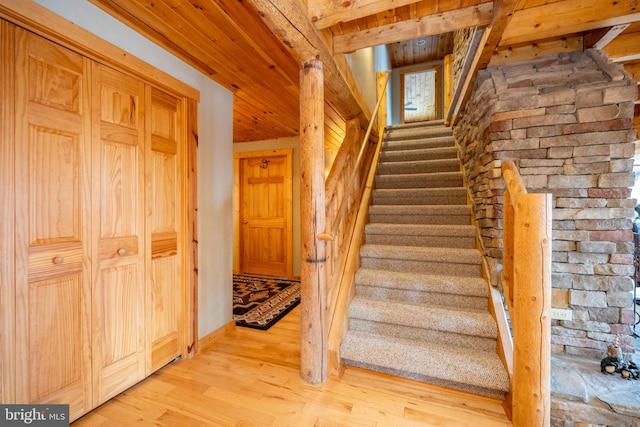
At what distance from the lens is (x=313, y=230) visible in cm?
173

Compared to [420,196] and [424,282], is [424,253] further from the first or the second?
[420,196]

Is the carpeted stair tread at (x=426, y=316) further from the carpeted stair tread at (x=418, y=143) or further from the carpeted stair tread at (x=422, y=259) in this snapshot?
the carpeted stair tread at (x=418, y=143)

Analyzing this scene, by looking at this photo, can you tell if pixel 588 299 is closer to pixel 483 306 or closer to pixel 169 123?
pixel 483 306

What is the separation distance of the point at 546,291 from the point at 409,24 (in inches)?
74.3

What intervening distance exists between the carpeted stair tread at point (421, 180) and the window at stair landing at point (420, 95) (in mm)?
4152

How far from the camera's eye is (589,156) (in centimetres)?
182

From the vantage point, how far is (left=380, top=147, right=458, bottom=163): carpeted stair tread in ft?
11.4

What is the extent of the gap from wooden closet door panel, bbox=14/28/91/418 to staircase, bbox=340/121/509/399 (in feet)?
5.38

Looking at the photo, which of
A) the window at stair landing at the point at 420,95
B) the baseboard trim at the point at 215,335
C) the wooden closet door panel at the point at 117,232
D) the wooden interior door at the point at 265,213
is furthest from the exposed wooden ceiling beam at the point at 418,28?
the window at stair landing at the point at 420,95

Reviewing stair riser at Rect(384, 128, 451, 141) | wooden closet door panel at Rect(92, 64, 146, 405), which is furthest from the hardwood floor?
stair riser at Rect(384, 128, 451, 141)

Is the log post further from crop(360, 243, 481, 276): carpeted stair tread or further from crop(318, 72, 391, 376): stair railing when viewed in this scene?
crop(318, 72, 391, 376): stair railing

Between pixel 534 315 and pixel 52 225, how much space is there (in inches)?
100

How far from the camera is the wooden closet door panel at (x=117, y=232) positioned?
4.91 ft

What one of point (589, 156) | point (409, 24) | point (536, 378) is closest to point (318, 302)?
point (536, 378)
